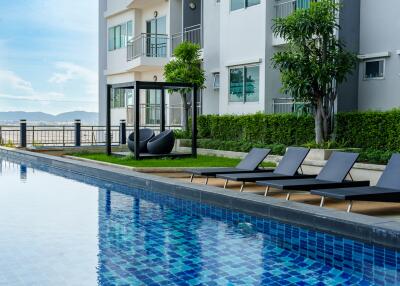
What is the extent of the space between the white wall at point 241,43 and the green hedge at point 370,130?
14.1 ft

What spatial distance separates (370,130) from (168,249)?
9.41 m

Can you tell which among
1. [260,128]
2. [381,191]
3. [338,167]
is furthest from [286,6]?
[381,191]

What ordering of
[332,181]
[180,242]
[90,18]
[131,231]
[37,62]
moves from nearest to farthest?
[180,242] → [131,231] → [332,181] → [90,18] → [37,62]

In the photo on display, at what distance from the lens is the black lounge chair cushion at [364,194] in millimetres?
8406

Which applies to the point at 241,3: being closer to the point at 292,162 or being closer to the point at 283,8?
the point at 283,8

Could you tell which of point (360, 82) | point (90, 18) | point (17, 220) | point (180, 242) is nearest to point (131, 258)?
point (180, 242)

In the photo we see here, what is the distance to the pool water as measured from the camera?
6.16m

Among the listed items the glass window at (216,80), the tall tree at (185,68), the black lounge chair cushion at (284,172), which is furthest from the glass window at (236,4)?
the black lounge chair cushion at (284,172)

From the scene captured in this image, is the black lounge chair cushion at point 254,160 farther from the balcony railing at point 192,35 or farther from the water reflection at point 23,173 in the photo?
the balcony railing at point 192,35

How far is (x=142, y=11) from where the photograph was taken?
3086 cm

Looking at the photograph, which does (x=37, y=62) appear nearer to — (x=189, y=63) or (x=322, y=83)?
(x=189, y=63)

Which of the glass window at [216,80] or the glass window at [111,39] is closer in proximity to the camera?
the glass window at [216,80]

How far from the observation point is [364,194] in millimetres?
8484

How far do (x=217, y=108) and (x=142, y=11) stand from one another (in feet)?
32.1
